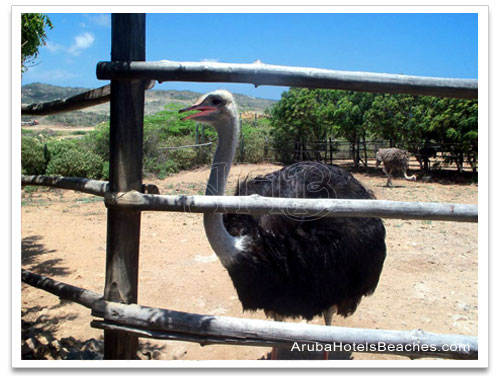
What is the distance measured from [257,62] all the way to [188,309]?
2.62 metres

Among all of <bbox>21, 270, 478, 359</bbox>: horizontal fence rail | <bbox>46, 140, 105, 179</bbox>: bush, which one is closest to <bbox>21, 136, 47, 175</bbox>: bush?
<bbox>46, 140, 105, 179</bbox>: bush

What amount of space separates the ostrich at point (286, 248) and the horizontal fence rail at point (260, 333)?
0.48 metres

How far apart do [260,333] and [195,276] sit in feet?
9.18

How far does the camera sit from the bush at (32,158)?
34.0 feet

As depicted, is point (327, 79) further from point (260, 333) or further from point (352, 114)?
point (352, 114)

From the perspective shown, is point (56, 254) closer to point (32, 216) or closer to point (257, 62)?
point (32, 216)

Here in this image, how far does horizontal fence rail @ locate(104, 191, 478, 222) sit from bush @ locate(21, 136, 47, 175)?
398 inches

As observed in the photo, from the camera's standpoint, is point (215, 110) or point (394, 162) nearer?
point (215, 110)

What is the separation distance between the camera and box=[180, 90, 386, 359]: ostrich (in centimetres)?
217

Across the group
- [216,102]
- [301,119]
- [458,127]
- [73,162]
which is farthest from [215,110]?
[301,119]

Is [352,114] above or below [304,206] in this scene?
above

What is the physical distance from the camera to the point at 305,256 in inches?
93.4

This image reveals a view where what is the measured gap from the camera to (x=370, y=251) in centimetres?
275

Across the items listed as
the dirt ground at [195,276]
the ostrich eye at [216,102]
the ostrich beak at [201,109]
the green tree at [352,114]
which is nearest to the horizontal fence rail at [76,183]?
the ostrich beak at [201,109]
